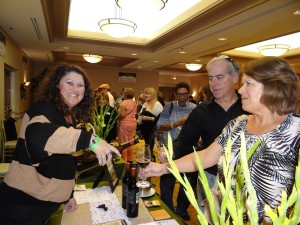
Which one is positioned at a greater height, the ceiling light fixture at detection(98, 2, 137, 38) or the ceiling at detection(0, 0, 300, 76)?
the ceiling at detection(0, 0, 300, 76)

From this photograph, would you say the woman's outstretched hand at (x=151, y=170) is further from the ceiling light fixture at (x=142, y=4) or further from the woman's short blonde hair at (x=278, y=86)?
the ceiling light fixture at (x=142, y=4)

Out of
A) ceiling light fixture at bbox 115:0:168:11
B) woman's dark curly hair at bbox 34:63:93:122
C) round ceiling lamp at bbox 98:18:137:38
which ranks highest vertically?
round ceiling lamp at bbox 98:18:137:38

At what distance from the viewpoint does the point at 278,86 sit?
1.04 m

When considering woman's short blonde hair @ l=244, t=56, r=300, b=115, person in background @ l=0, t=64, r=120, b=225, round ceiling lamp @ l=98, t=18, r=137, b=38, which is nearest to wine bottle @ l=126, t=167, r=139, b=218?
person in background @ l=0, t=64, r=120, b=225

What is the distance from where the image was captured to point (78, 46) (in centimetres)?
630

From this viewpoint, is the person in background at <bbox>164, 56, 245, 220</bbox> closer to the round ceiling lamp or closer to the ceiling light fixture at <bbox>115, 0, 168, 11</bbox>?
the ceiling light fixture at <bbox>115, 0, 168, 11</bbox>

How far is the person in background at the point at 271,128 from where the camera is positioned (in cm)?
95

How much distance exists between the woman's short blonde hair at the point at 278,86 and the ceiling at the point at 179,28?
8.45 ft

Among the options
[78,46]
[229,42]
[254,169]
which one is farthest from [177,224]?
[78,46]

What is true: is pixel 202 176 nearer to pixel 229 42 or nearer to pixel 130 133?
pixel 130 133

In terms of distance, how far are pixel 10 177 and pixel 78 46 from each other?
5.71m

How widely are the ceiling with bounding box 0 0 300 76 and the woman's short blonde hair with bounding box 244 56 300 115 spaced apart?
2.57 m

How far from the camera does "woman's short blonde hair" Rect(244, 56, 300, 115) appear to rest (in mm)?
1034

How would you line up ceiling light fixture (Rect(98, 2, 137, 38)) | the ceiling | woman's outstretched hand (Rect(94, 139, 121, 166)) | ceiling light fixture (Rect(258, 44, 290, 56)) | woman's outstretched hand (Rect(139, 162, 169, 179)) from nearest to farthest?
woman's outstretched hand (Rect(94, 139, 121, 166))
woman's outstretched hand (Rect(139, 162, 169, 179))
the ceiling
ceiling light fixture (Rect(98, 2, 137, 38))
ceiling light fixture (Rect(258, 44, 290, 56))
